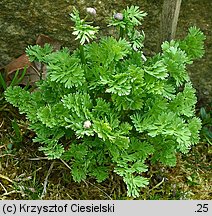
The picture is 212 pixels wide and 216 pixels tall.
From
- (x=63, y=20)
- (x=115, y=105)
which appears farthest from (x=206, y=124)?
(x=63, y=20)

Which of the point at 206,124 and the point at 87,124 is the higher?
the point at 87,124

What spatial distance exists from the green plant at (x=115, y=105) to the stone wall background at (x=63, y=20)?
0.78ft

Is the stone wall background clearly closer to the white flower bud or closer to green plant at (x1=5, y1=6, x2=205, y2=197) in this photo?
green plant at (x1=5, y1=6, x2=205, y2=197)

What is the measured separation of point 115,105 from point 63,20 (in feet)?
1.62

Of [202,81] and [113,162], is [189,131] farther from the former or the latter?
[202,81]

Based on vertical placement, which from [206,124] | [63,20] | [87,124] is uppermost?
[63,20]

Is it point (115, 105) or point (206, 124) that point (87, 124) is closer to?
point (115, 105)

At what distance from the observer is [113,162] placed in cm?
174

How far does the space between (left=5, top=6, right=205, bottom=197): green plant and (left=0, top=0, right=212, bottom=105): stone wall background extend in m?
0.24

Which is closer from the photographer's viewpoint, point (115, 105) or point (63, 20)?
point (115, 105)

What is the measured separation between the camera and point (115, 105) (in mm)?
1668

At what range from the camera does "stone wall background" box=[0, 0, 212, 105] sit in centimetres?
196

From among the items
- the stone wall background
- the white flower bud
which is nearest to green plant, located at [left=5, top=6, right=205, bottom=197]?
the white flower bud

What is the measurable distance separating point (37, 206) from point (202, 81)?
85 cm
